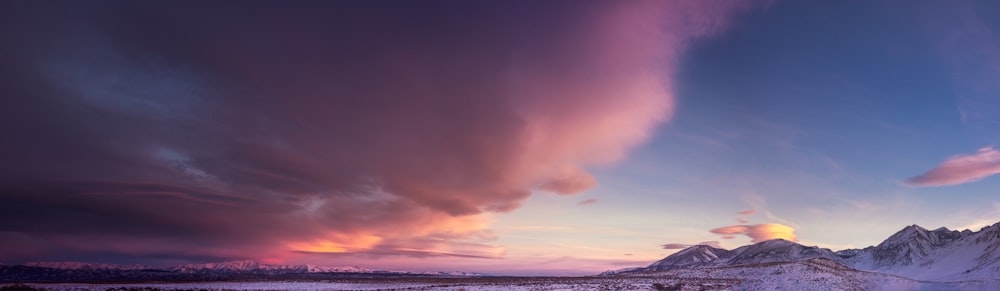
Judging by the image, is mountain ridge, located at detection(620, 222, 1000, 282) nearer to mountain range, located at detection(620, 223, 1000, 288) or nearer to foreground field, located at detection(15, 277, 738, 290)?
mountain range, located at detection(620, 223, 1000, 288)

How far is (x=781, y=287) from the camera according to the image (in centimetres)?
6856

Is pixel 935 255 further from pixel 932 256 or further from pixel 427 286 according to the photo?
pixel 427 286

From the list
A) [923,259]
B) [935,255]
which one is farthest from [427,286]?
[923,259]

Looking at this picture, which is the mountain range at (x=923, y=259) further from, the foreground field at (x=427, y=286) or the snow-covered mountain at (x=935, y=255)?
the foreground field at (x=427, y=286)

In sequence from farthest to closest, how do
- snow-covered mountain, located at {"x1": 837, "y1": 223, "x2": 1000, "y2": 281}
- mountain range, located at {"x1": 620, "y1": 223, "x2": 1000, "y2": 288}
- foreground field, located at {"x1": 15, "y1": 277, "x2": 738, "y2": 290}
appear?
snow-covered mountain, located at {"x1": 837, "y1": 223, "x2": 1000, "y2": 281} → mountain range, located at {"x1": 620, "y1": 223, "x2": 1000, "y2": 288} → foreground field, located at {"x1": 15, "y1": 277, "x2": 738, "y2": 290}

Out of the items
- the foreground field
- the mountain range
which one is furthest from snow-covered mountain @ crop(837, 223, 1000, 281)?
the foreground field

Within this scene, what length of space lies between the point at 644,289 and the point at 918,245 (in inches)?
5715

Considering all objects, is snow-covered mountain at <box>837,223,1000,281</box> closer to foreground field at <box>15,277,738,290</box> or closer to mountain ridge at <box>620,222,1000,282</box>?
mountain ridge at <box>620,222,1000,282</box>

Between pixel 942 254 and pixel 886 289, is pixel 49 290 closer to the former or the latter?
pixel 886 289

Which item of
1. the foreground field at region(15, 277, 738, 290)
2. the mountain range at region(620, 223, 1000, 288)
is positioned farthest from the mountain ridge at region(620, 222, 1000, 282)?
the foreground field at region(15, 277, 738, 290)

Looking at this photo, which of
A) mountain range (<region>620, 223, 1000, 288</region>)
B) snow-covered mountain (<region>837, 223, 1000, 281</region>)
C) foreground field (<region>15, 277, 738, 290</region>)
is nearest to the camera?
foreground field (<region>15, 277, 738, 290</region>)

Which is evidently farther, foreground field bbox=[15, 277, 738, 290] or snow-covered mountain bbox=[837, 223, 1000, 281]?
snow-covered mountain bbox=[837, 223, 1000, 281]

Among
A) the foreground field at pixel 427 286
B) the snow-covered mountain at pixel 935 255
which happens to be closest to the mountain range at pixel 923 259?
the snow-covered mountain at pixel 935 255

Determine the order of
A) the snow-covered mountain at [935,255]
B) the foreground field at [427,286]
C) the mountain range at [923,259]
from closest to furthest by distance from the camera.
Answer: the foreground field at [427,286] → the mountain range at [923,259] → the snow-covered mountain at [935,255]
